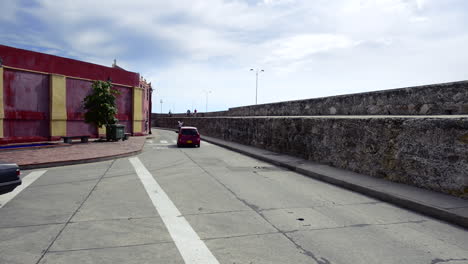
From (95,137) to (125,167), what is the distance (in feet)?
49.0

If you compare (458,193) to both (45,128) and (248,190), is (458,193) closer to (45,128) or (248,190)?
(248,190)

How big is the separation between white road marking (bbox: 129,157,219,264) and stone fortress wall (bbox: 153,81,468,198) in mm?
5793

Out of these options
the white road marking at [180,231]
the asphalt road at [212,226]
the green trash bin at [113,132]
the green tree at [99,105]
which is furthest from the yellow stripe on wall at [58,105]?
the white road marking at [180,231]

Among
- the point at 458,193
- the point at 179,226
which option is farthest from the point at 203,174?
the point at 458,193

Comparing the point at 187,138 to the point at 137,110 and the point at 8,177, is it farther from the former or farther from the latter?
the point at 8,177

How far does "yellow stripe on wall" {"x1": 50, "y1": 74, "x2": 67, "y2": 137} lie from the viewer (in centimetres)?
2053

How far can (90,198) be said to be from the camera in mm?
6922

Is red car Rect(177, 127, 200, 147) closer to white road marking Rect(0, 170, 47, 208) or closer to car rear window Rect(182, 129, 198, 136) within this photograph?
car rear window Rect(182, 129, 198, 136)

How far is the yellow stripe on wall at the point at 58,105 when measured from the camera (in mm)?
20531

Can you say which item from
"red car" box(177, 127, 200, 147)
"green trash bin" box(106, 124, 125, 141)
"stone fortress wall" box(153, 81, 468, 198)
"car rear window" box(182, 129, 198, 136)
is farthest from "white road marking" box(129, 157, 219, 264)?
"green trash bin" box(106, 124, 125, 141)

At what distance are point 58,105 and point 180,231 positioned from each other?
2003 cm

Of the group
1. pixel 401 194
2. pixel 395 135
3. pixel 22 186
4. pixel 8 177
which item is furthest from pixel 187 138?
pixel 401 194

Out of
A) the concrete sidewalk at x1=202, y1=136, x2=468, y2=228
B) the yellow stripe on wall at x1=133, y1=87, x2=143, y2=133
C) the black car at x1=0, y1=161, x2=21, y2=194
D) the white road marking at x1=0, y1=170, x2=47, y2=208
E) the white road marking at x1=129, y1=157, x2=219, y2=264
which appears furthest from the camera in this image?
the yellow stripe on wall at x1=133, y1=87, x2=143, y2=133

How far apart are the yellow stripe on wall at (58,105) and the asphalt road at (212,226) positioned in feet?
45.8
